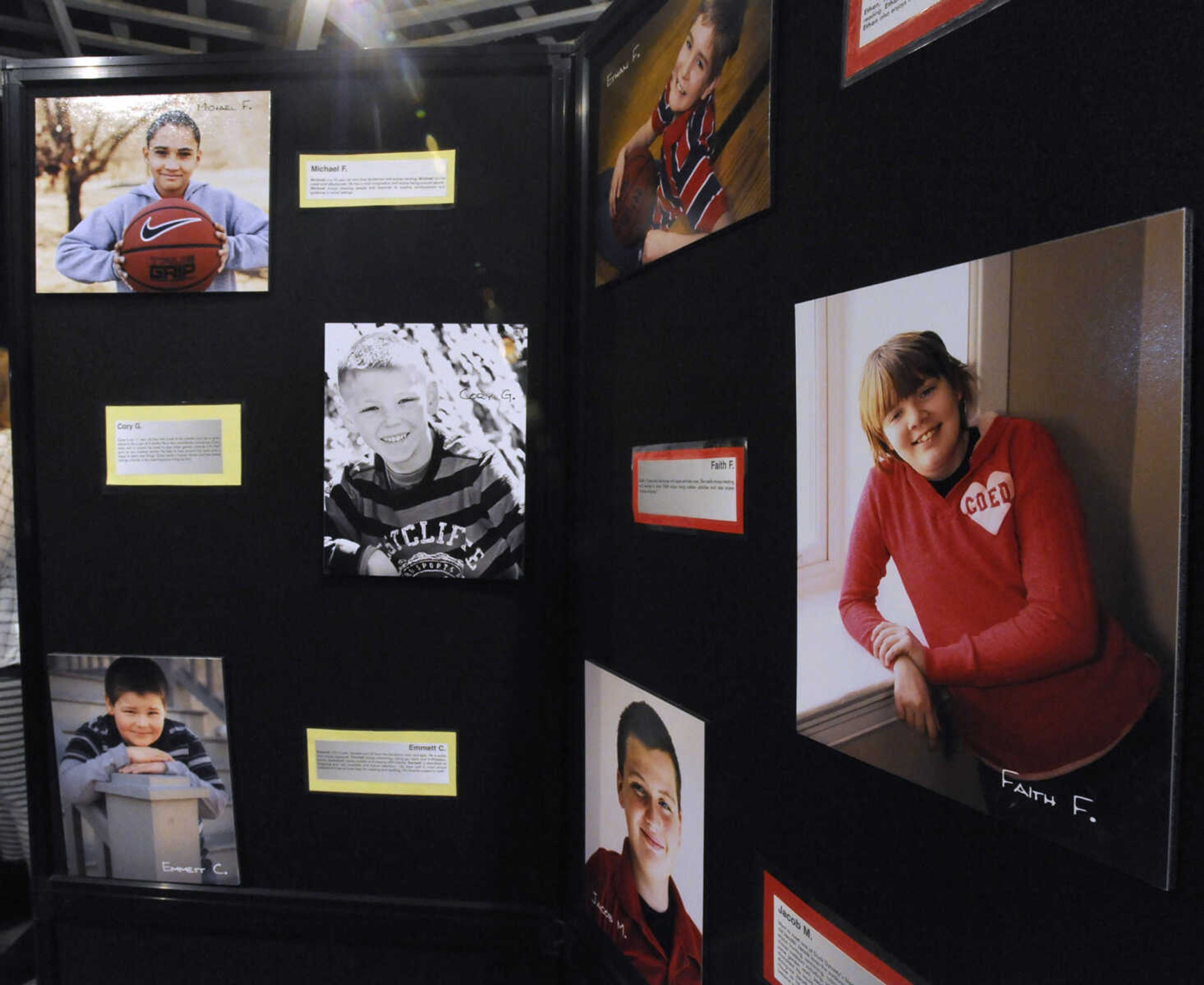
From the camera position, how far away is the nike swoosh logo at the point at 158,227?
0.97 meters

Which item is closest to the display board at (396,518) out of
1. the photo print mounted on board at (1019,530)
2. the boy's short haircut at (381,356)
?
the boy's short haircut at (381,356)

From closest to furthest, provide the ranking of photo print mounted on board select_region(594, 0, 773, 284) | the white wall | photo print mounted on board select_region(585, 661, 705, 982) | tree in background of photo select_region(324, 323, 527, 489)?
the white wall < photo print mounted on board select_region(594, 0, 773, 284) < photo print mounted on board select_region(585, 661, 705, 982) < tree in background of photo select_region(324, 323, 527, 489)

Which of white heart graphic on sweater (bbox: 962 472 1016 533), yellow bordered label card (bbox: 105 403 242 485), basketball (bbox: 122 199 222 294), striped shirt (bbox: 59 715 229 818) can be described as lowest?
striped shirt (bbox: 59 715 229 818)

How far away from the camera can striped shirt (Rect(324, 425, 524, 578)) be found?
0.93 m

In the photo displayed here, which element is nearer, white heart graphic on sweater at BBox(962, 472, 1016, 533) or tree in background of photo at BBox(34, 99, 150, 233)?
white heart graphic on sweater at BBox(962, 472, 1016, 533)

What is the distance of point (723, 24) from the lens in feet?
2.20

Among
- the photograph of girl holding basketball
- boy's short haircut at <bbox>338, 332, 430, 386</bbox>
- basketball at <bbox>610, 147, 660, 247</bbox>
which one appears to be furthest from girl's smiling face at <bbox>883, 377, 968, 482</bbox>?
the photograph of girl holding basketball

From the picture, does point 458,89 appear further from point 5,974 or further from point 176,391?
point 5,974

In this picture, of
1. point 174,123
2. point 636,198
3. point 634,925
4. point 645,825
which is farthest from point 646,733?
point 174,123

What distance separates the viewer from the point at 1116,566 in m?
0.40

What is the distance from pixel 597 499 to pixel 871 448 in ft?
1.34

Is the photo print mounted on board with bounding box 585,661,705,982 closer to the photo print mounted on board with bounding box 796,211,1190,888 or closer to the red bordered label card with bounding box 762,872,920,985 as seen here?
the red bordered label card with bounding box 762,872,920,985

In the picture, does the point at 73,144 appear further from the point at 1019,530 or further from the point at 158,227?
the point at 1019,530

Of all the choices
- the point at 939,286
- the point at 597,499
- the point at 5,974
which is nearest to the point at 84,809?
the point at 597,499
